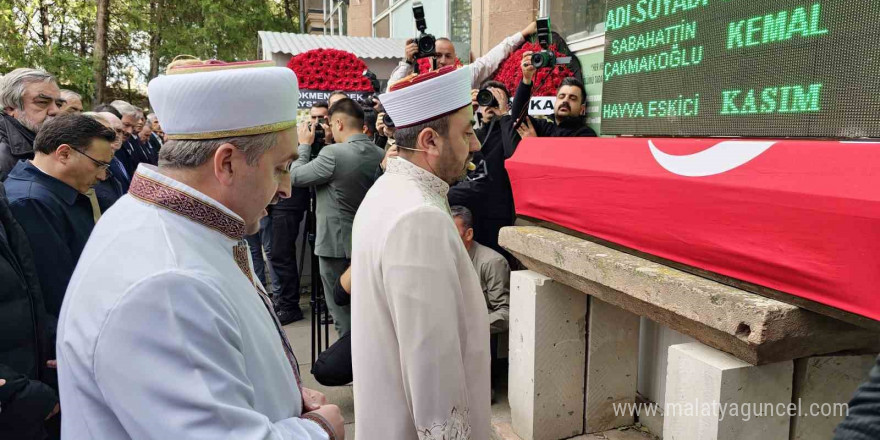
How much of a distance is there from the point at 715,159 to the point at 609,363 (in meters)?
1.50

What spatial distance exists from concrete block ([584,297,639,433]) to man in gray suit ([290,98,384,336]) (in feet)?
6.27

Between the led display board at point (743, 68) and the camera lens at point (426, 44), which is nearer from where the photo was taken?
the led display board at point (743, 68)

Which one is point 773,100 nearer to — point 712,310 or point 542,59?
point 712,310

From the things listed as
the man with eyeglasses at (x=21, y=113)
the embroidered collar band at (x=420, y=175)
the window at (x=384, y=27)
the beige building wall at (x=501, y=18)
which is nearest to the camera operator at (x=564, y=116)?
the embroidered collar band at (x=420, y=175)

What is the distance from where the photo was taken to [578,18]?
4.47m

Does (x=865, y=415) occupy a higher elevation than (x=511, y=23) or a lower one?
lower

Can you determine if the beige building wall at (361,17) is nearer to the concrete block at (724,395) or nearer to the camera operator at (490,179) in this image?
the camera operator at (490,179)

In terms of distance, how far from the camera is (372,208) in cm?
205

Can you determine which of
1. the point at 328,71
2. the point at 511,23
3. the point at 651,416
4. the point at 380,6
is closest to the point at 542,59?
the point at 651,416

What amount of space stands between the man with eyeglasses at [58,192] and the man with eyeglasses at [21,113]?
103 centimetres

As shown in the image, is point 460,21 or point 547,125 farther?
point 460,21

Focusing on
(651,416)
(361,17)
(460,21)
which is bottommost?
(651,416)

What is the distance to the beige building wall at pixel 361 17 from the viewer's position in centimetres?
1265

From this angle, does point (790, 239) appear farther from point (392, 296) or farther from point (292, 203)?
point (292, 203)
